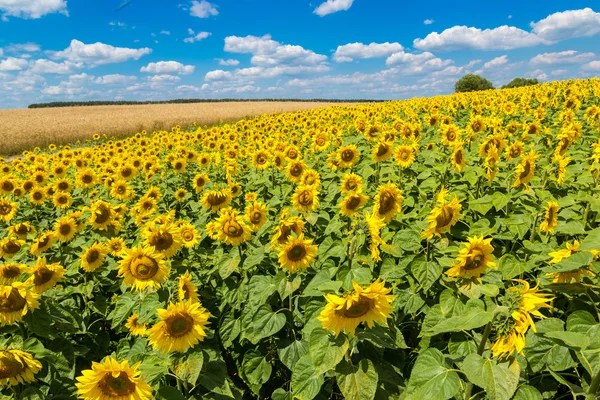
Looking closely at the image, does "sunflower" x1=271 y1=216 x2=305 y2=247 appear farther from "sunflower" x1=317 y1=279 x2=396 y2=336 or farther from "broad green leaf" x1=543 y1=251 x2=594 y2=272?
"broad green leaf" x1=543 y1=251 x2=594 y2=272

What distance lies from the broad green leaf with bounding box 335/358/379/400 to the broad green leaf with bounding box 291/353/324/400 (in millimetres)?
178

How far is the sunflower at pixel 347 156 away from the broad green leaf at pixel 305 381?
13.4ft

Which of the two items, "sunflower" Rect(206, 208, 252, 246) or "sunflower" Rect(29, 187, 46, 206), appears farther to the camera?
"sunflower" Rect(29, 187, 46, 206)

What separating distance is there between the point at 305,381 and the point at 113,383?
1.23 meters

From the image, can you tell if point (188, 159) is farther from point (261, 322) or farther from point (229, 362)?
point (261, 322)

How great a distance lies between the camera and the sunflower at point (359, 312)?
6.93 ft

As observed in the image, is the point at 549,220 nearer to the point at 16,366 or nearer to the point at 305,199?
the point at 305,199

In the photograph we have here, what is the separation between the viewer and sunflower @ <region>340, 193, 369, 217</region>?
12.9 feet

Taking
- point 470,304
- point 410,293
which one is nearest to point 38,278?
point 410,293

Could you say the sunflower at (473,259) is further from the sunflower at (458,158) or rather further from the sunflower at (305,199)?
the sunflower at (458,158)

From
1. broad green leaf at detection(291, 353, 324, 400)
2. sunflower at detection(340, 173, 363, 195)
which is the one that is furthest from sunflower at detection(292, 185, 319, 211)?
broad green leaf at detection(291, 353, 324, 400)

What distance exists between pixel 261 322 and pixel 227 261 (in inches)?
32.3

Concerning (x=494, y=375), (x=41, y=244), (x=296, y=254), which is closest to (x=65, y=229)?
(x=41, y=244)

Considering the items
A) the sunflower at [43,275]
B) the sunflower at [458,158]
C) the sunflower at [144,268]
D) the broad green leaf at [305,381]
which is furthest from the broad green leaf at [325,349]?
the sunflower at [458,158]
